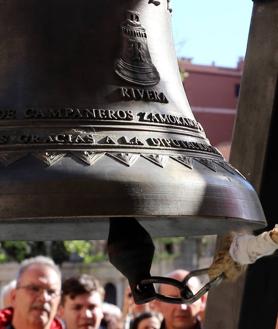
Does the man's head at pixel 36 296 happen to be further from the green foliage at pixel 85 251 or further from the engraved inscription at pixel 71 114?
the green foliage at pixel 85 251

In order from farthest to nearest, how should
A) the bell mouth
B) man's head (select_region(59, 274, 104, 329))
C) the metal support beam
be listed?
1. man's head (select_region(59, 274, 104, 329))
2. the metal support beam
3. the bell mouth

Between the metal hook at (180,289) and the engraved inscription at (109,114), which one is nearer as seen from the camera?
the engraved inscription at (109,114)

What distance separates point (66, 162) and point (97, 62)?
0.93 feet

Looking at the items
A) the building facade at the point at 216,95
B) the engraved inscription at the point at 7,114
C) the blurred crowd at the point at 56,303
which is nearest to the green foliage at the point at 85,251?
the building facade at the point at 216,95

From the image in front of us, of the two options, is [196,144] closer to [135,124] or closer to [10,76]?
[135,124]

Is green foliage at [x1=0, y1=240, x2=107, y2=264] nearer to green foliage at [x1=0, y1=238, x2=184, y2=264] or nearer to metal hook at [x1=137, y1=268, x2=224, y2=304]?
green foliage at [x1=0, y1=238, x2=184, y2=264]

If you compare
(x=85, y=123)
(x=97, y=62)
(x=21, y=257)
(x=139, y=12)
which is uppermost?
(x=139, y=12)

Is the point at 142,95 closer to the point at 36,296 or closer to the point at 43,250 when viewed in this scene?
the point at 36,296

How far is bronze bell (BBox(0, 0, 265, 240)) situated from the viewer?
1613 millimetres

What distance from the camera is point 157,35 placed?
1988mm

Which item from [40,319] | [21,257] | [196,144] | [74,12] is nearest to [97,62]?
[74,12]

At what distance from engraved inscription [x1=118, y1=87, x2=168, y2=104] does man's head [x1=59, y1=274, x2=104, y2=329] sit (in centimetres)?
189

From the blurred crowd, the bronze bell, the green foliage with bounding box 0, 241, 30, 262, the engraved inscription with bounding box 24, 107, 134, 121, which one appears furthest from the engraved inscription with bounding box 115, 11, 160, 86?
the green foliage with bounding box 0, 241, 30, 262

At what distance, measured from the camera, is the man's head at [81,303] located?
3.62m
